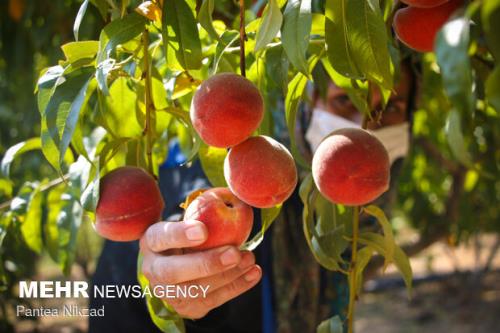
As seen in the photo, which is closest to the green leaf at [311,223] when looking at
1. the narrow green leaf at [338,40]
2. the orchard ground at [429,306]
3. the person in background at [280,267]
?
the narrow green leaf at [338,40]

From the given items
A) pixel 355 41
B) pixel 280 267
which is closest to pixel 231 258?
pixel 355 41

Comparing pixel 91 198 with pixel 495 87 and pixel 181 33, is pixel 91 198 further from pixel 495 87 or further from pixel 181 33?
pixel 495 87

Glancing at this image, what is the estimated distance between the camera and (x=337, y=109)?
1.24 m

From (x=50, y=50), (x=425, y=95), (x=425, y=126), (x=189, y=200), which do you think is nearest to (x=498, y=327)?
(x=425, y=126)

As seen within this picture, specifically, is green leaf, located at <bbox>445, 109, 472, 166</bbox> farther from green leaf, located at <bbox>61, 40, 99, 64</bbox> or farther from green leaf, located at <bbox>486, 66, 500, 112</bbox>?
green leaf, located at <bbox>61, 40, 99, 64</bbox>

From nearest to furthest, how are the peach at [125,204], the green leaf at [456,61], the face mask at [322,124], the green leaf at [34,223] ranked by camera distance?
the green leaf at [456,61] → the peach at [125,204] → the green leaf at [34,223] → the face mask at [322,124]

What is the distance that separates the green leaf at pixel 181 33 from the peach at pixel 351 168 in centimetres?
17

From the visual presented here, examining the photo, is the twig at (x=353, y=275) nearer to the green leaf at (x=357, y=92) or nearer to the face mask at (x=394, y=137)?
the green leaf at (x=357, y=92)

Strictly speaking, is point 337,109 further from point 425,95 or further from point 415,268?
point 415,268

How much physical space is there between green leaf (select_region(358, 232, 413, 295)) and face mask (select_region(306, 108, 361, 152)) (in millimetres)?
449

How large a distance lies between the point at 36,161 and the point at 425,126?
140 centimetres

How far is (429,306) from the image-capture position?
12.9ft

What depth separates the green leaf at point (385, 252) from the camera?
686 mm

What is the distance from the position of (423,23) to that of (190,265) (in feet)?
1.13
